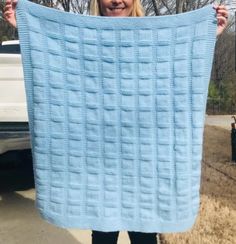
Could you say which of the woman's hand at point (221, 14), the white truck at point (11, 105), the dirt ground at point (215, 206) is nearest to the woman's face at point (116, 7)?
the woman's hand at point (221, 14)

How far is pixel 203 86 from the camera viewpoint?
2.36 m

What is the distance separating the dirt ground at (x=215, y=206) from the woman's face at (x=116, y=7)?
1.93 m

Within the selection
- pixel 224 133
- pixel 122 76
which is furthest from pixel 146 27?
pixel 224 133

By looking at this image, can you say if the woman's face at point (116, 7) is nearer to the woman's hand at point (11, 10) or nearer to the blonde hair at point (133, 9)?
the blonde hair at point (133, 9)

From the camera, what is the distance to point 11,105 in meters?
4.40

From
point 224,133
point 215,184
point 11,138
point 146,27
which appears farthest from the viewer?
point 224,133

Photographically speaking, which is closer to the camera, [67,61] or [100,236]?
[67,61]

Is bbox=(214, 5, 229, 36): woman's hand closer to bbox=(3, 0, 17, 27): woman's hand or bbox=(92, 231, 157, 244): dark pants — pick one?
bbox=(3, 0, 17, 27): woman's hand

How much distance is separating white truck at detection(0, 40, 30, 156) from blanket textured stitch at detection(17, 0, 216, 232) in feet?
6.56

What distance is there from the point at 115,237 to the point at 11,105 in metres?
2.07

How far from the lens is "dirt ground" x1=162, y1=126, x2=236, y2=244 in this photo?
3.85 metres

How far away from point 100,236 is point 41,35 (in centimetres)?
98

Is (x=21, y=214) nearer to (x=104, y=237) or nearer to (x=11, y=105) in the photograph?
(x=11, y=105)

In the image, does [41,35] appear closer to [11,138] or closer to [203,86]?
[203,86]
